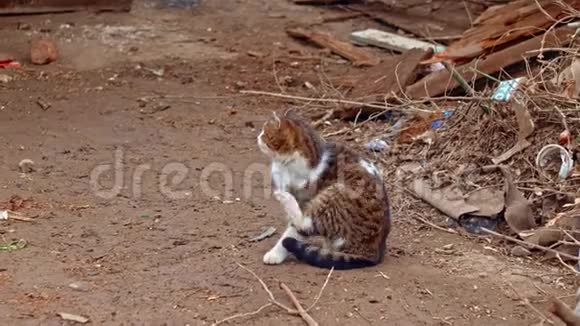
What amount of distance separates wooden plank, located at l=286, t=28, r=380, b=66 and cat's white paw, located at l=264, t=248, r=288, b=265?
4840 millimetres

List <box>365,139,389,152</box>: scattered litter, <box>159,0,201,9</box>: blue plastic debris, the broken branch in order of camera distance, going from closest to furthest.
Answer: the broken branch
<box>365,139,389,152</box>: scattered litter
<box>159,0,201,9</box>: blue plastic debris

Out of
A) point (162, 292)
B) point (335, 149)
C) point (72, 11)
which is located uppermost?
point (335, 149)

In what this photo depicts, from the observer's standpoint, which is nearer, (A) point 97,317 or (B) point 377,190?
(A) point 97,317

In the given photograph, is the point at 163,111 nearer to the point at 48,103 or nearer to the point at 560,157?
the point at 48,103

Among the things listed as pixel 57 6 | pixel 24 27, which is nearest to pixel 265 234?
pixel 24 27

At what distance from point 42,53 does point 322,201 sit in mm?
5066

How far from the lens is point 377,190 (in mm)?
5332

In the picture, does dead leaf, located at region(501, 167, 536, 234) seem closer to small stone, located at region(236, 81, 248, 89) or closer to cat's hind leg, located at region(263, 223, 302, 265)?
cat's hind leg, located at region(263, 223, 302, 265)

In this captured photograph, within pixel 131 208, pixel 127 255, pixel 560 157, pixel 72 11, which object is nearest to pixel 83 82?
pixel 72 11

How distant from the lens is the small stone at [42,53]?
9.48 m

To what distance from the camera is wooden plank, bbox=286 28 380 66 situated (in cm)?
999

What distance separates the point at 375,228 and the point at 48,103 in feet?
13.2

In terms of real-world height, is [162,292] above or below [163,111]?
above

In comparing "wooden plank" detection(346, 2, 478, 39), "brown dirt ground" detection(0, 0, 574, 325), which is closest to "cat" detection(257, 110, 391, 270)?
"brown dirt ground" detection(0, 0, 574, 325)
